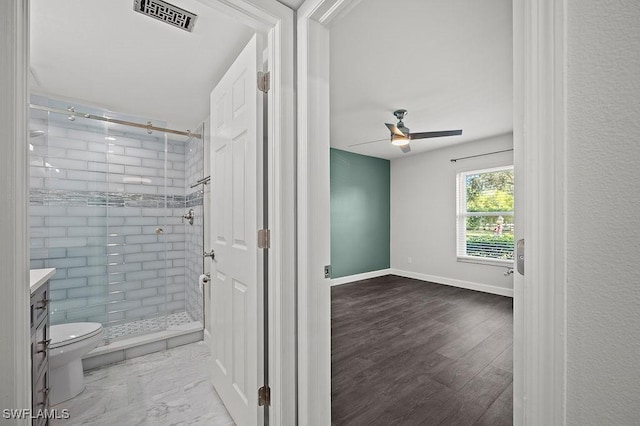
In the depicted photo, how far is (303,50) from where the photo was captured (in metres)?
1.33

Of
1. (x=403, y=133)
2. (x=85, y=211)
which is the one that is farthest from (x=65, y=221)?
(x=403, y=133)

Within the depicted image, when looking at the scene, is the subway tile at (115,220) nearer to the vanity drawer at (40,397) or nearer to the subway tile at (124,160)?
the subway tile at (124,160)

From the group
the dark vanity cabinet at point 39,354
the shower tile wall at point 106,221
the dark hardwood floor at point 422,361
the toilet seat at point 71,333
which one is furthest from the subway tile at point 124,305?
the dark hardwood floor at point 422,361

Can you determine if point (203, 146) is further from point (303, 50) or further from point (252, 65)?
point (303, 50)

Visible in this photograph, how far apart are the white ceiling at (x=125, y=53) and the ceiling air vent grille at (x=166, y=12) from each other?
49 mm

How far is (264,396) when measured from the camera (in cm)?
140

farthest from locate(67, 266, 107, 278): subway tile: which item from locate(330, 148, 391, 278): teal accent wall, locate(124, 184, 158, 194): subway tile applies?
locate(330, 148, 391, 278): teal accent wall

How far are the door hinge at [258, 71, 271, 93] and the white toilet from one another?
2080 millimetres

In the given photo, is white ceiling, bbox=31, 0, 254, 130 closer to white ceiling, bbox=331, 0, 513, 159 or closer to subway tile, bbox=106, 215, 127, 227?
white ceiling, bbox=331, 0, 513, 159

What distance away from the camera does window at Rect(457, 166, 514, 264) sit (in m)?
4.36

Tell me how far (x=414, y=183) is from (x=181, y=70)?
15.0ft

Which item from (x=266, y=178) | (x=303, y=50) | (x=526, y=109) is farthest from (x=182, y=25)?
(x=526, y=109)

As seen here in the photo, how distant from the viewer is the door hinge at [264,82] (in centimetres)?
140

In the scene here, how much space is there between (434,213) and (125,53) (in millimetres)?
4962
